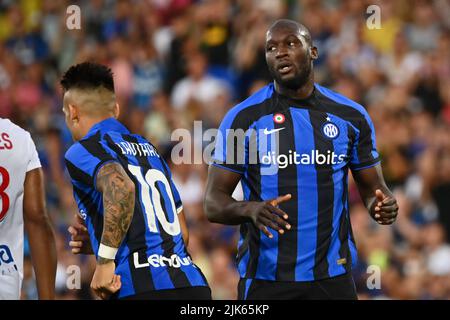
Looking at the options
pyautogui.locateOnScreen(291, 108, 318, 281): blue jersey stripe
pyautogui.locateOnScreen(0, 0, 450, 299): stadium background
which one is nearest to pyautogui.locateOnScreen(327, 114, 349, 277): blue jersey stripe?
pyautogui.locateOnScreen(291, 108, 318, 281): blue jersey stripe

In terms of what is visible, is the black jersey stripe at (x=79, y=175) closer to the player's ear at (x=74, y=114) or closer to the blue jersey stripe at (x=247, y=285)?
the player's ear at (x=74, y=114)

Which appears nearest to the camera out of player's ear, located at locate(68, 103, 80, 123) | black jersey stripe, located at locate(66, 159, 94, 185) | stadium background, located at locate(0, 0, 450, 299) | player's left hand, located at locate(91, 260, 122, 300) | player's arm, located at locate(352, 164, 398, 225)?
player's left hand, located at locate(91, 260, 122, 300)

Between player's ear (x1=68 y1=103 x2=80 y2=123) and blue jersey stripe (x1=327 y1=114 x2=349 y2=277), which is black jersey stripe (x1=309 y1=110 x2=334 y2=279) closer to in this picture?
blue jersey stripe (x1=327 y1=114 x2=349 y2=277)

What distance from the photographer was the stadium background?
29.4ft

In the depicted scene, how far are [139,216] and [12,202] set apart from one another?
598 millimetres

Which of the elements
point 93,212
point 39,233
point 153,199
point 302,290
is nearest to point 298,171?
point 302,290

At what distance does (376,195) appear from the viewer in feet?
16.6

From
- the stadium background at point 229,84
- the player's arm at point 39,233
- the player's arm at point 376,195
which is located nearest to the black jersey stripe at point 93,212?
the player's arm at point 39,233

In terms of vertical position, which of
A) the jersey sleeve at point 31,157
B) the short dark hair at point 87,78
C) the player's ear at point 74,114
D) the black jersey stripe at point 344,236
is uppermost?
the short dark hair at point 87,78

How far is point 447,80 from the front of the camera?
9.97 metres

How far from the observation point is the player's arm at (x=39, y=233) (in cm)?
471

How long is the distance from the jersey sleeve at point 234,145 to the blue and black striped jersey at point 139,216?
0.42 m
